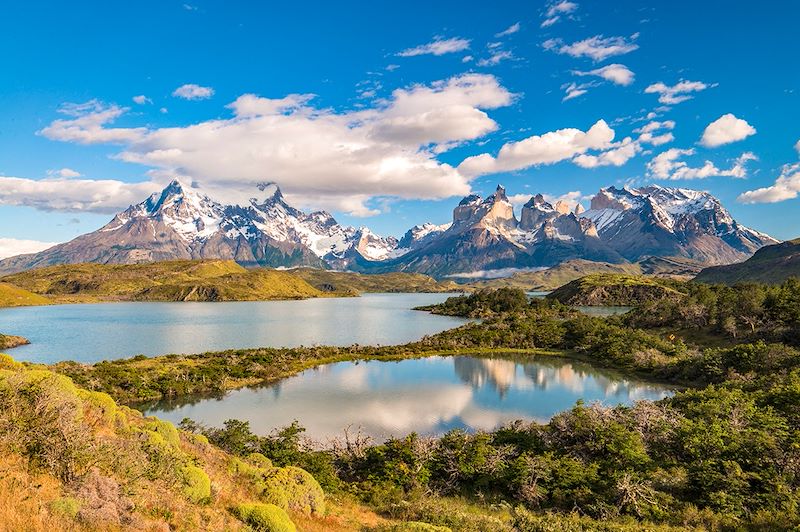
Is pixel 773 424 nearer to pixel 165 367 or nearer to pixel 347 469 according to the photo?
pixel 347 469

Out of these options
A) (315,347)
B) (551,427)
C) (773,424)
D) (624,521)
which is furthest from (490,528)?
(315,347)

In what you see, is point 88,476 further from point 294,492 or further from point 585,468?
point 585,468

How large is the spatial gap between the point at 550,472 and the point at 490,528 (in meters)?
14.8

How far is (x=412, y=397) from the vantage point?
78562mm

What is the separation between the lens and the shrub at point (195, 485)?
60.2 feet

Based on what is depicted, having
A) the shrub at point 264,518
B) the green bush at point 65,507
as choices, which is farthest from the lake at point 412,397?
the green bush at point 65,507

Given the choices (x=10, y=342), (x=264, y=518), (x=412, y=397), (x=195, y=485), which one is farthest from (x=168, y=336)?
(x=264, y=518)

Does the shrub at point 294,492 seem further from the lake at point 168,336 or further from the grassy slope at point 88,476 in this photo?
the lake at point 168,336

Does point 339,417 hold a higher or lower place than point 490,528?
lower

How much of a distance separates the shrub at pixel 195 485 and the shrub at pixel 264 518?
1.92m

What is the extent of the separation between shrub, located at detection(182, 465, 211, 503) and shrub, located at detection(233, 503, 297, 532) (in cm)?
192

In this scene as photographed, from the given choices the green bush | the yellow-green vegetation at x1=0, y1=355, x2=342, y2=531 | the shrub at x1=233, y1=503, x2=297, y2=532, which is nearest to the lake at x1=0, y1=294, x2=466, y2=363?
the yellow-green vegetation at x1=0, y1=355, x2=342, y2=531

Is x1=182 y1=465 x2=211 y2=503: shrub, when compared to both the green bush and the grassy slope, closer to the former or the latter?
the grassy slope

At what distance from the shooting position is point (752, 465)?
107 ft
